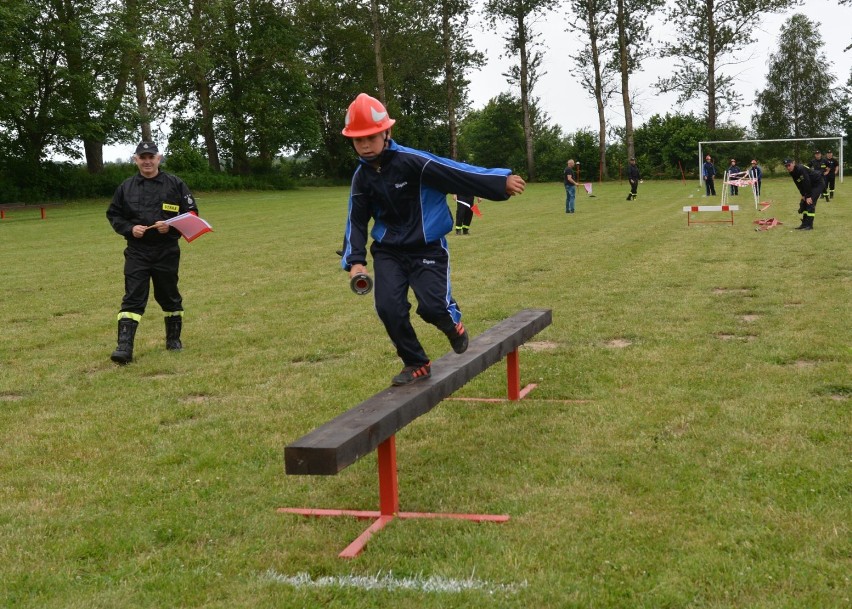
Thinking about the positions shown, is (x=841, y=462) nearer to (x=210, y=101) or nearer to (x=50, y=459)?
(x=50, y=459)

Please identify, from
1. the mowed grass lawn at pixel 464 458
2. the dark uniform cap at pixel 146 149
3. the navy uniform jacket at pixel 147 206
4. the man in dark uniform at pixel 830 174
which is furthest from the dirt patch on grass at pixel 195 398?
the man in dark uniform at pixel 830 174

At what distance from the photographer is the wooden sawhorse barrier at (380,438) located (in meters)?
4.39

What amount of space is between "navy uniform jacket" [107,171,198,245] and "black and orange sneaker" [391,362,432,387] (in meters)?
4.31

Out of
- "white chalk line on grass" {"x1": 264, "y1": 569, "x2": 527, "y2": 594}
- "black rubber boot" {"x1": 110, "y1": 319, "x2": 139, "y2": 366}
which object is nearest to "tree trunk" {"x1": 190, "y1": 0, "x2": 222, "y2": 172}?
"black rubber boot" {"x1": 110, "y1": 319, "x2": 139, "y2": 366}

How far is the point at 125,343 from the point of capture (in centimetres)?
947

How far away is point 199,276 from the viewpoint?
1686cm

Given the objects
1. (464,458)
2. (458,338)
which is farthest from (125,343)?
(464,458)

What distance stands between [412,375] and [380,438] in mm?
1226

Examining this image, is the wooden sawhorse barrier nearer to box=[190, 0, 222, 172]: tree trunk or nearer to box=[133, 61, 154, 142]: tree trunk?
box=[133, 61, 154, 142]: tree trunk

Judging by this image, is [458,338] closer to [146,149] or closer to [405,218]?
[405,218]

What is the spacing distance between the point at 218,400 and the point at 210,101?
51417mm

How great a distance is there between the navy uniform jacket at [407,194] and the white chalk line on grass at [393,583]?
2.33 meters

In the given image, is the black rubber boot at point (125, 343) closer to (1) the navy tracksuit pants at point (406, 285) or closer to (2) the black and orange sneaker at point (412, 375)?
(1) the navy tracksuit pants at point (406, 285)

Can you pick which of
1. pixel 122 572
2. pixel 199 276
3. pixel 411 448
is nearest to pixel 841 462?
pixel 411 448
